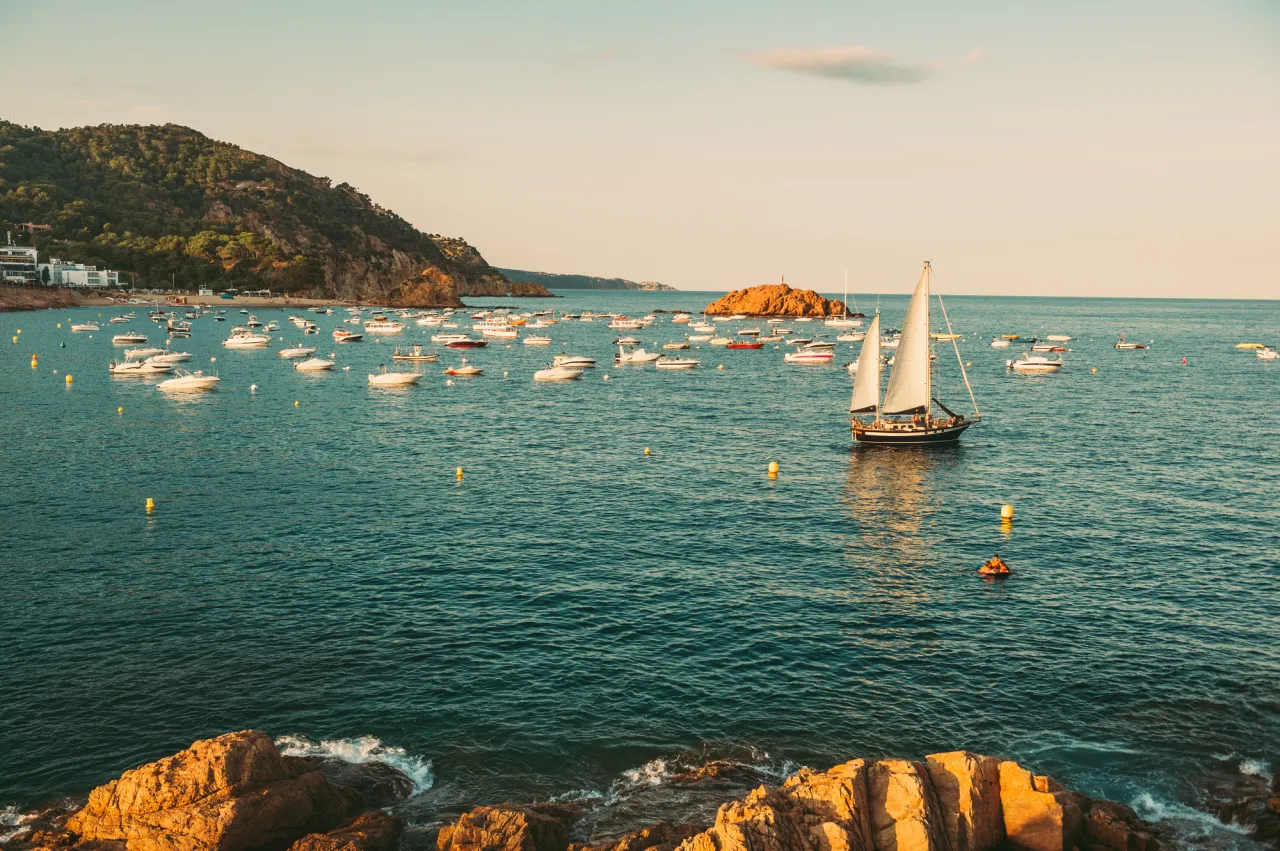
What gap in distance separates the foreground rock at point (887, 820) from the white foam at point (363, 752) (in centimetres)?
506

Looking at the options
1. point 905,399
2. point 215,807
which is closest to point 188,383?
point 905,399

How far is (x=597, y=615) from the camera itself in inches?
1475

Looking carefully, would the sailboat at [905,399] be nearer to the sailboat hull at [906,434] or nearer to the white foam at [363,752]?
the sailboat hull at [906,434]

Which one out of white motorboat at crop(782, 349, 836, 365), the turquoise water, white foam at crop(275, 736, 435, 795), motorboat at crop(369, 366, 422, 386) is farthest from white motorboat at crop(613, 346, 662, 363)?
white foam at crop(275, 736, 435, 795)

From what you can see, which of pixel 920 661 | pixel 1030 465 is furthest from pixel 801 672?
pixel 1030 465

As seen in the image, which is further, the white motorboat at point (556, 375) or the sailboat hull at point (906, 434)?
the white motorboat at point (556, 375)

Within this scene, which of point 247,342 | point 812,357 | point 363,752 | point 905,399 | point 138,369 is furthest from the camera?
point 247,342

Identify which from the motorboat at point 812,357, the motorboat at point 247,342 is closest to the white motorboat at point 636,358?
the motorboat at point 812,357

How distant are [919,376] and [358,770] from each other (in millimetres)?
58648

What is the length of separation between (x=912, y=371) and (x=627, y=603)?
42.8 metres

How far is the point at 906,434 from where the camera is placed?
72.6m

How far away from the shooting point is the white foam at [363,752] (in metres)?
25.8

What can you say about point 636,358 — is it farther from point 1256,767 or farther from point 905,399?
point 1256,767

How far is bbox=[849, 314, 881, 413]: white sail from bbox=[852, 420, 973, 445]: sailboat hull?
7.70 feet
